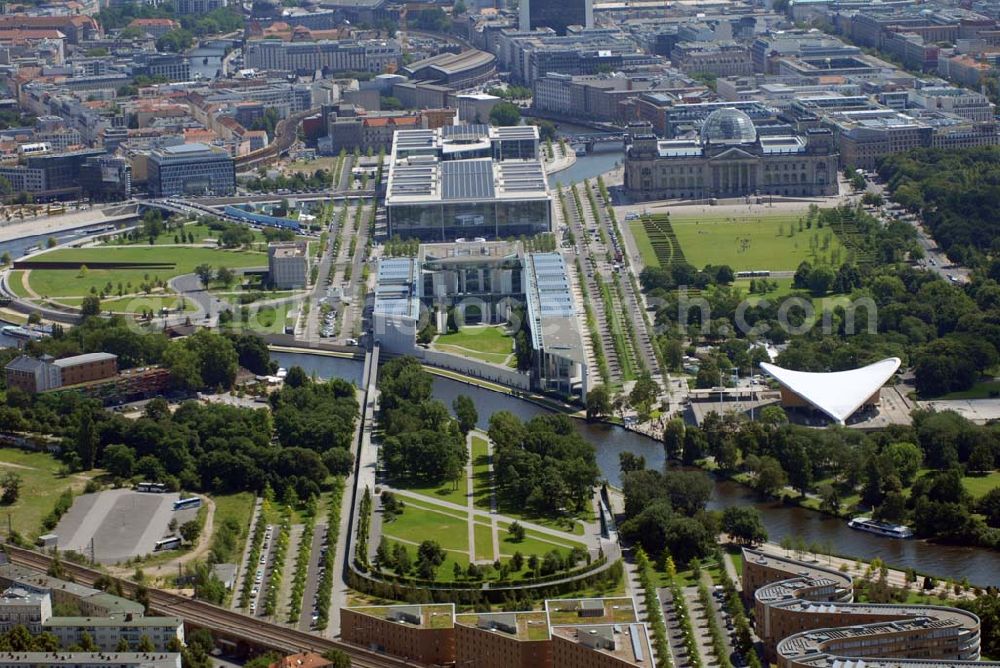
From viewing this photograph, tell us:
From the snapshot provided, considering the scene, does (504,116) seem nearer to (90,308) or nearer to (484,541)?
Answer: (90,308)

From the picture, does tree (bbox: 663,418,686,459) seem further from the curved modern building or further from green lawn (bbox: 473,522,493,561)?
the curved modern building

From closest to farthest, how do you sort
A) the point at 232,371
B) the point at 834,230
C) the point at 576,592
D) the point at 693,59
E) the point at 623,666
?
the point at 623,666 → the point at 576,592 → the point at 232,371 → the point at 834,230 → the point at 693,59

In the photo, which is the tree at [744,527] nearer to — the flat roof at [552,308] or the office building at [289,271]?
the flat roof at [552,308]

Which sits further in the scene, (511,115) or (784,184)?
(511,115)

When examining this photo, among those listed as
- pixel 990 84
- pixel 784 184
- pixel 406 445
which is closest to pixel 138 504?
pixel 406 445

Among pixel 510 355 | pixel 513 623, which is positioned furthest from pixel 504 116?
pixel 513 623

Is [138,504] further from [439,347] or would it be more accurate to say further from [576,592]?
[439,347]
